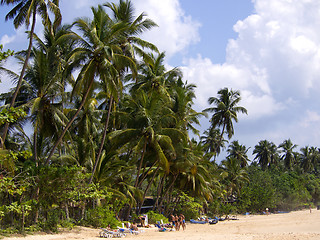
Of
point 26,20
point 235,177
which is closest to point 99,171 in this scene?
point 26,20

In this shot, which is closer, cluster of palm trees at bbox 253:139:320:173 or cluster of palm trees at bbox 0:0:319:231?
cluster of palm trees at bbox 0:0:319:231

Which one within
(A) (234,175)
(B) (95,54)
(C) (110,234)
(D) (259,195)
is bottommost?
(C) (110,234)

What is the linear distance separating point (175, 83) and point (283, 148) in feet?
148

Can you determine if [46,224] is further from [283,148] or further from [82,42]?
[283,148]

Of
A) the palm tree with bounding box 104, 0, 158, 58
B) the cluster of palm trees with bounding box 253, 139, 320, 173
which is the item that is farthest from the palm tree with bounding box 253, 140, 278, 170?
the palm tree with bounding box 104, 0, 158, 58

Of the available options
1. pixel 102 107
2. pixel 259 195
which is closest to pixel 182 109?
pixel 102 107

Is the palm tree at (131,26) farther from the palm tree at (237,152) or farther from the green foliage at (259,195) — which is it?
the palm tree at (237,152)

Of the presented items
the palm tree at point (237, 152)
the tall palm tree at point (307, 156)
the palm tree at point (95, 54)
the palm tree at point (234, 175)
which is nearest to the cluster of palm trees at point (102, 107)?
the palm tree at point (95, 54)

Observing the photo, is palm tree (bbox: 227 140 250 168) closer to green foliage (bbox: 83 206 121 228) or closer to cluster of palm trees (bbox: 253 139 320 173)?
cluster of palm trees (bbox: 253 139 320 173)

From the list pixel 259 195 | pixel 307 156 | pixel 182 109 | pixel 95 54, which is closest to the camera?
pixel 95 54

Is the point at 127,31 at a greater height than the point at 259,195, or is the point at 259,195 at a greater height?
the point at 127,31

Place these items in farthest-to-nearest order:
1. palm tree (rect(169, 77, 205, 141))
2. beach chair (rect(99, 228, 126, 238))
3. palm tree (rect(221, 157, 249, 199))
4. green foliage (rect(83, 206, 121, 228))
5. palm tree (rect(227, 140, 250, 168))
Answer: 1. palm tree (rect(227, 140, 250, 168))
2. palm tree (rect(221, 157, 249, 199))
3. palm tree (rect(169, 77, 205, 141))
4. green foliage (rect(83, 206, 121, 228))
5. beach chair (rect(99, 228, 126, 238))

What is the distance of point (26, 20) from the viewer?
14.7 meters

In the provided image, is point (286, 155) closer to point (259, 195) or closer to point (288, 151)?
point (288, 151)
